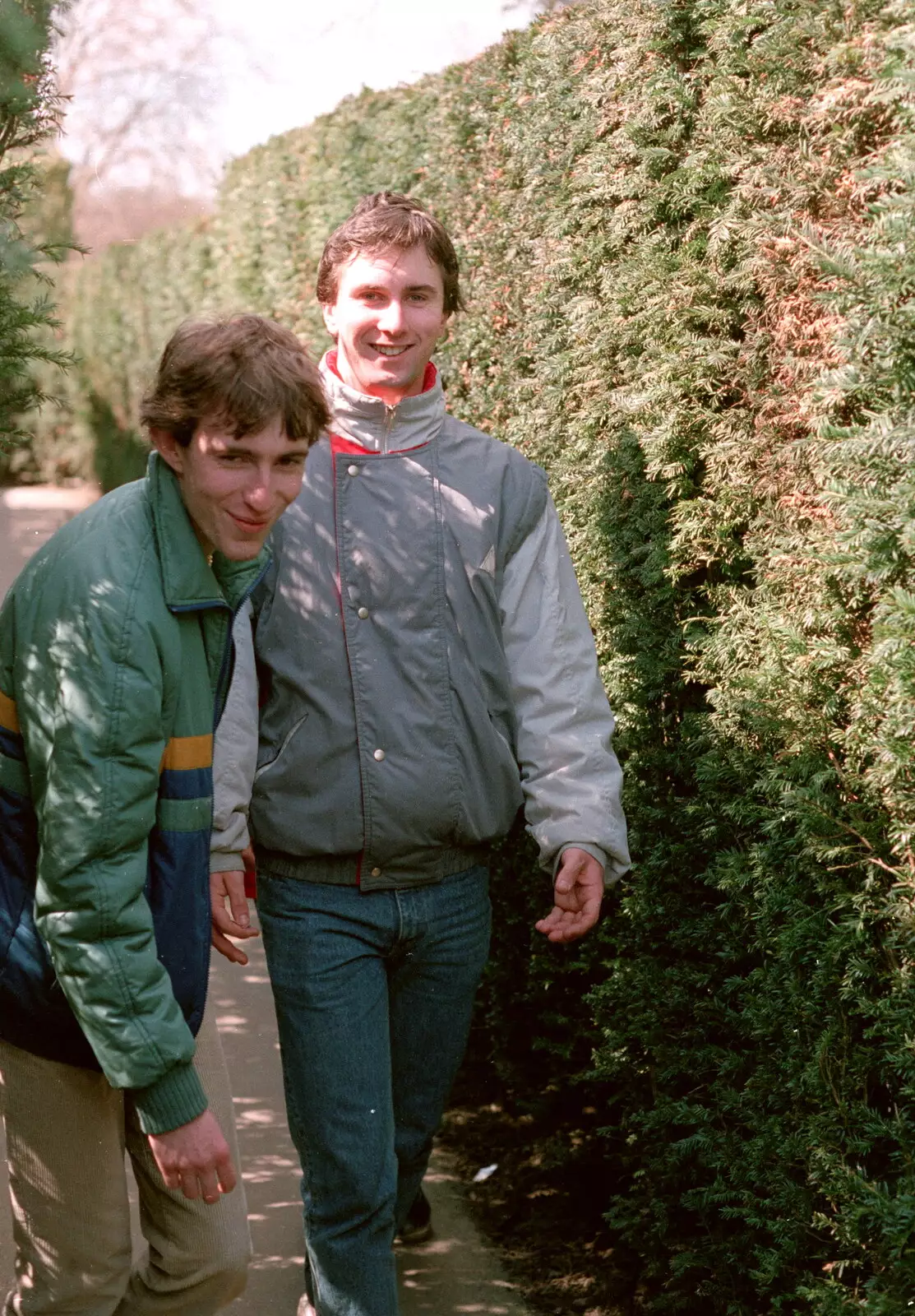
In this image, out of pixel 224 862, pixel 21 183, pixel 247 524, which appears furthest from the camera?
pixel 21 183

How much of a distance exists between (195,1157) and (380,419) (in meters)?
1.48

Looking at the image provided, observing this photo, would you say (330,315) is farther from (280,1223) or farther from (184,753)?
(280,1223)

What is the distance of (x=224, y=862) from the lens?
2746mm

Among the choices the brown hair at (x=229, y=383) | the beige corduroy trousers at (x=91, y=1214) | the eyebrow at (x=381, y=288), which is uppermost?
the eyebrow at (x=381, y=288)

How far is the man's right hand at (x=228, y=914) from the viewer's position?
9.04 feet

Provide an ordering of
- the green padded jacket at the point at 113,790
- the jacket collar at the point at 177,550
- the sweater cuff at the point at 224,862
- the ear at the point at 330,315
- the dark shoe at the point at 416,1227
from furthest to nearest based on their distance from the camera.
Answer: the dark shoe at the point at 416,1227, the ear at the point at 330,315, the sweater cuff at the point at 224,862, the jacket collar at the point at 177,550, the green padded jacket at the point at 113,790

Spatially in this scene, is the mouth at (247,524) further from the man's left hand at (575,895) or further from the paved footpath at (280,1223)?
the paved footpath at (280,1223)

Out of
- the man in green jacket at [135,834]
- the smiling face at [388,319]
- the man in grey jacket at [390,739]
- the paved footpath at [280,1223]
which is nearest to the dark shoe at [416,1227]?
the paved footpath at [280,1223]

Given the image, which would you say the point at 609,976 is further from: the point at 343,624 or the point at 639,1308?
the point at 343,624

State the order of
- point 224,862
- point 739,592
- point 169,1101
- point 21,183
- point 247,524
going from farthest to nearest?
point 21,183 < point 739,592 < point 224,862 < point 247,524 < point 169,1101

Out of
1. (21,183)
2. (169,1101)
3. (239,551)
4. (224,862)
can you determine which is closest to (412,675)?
(224,862)

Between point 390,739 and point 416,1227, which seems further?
point 416,1227

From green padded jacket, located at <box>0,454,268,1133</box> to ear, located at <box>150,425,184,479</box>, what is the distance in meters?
0.01

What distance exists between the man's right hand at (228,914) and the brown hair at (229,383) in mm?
902
